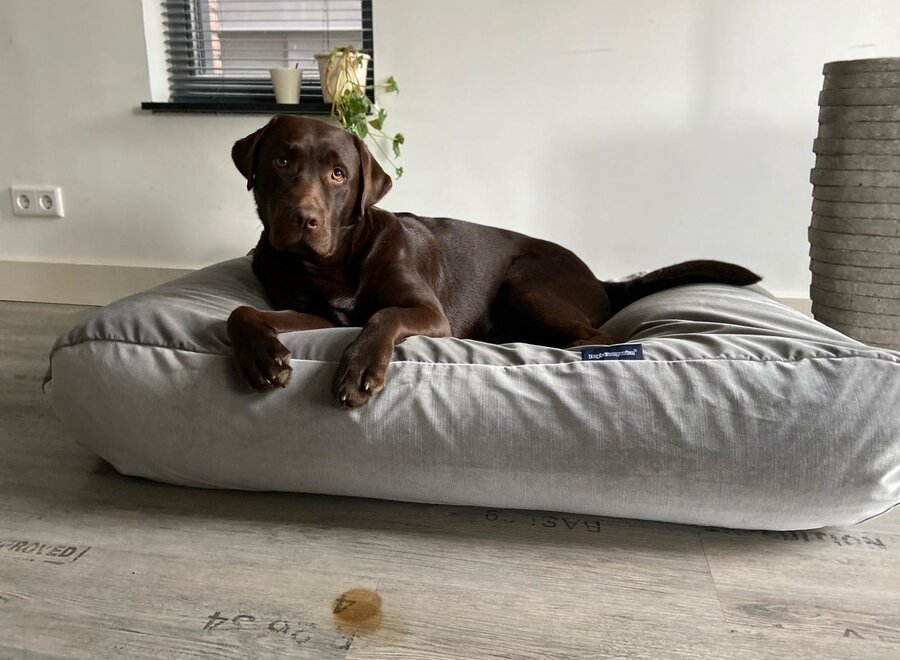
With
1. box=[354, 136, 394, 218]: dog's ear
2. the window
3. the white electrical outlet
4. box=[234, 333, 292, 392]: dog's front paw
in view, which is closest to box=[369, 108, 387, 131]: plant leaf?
the window

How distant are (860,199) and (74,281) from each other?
337 cm

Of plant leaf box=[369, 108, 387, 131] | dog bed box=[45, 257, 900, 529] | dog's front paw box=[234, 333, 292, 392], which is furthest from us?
plant leaf box=[369, 108, 387, 131]

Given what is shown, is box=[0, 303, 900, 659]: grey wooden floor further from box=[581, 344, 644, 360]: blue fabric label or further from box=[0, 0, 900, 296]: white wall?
box=[0, 0, 900, 296]: white wall

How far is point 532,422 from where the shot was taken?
143 centimetres

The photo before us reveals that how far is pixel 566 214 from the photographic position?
3.17 metres

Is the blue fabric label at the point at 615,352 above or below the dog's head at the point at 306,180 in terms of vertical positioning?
below

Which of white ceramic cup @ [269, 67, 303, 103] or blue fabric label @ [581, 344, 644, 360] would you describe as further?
white ceramic cup @ [269, 67, 303, 103]

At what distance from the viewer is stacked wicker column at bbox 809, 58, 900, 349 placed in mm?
2395

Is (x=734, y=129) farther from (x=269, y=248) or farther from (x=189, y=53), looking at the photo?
(x=189, y=53)

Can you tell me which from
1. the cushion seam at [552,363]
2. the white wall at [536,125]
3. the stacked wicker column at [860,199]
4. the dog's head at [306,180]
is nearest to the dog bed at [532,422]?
the cushion seam at [552,363]

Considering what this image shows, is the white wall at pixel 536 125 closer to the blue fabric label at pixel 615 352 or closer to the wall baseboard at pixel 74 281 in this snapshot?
the wall baseboard at pixel 74 281

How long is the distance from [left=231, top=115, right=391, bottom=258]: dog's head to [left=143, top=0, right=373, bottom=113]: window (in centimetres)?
161

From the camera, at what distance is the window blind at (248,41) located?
3.38 meters

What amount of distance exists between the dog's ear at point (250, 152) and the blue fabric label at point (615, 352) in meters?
0.94
